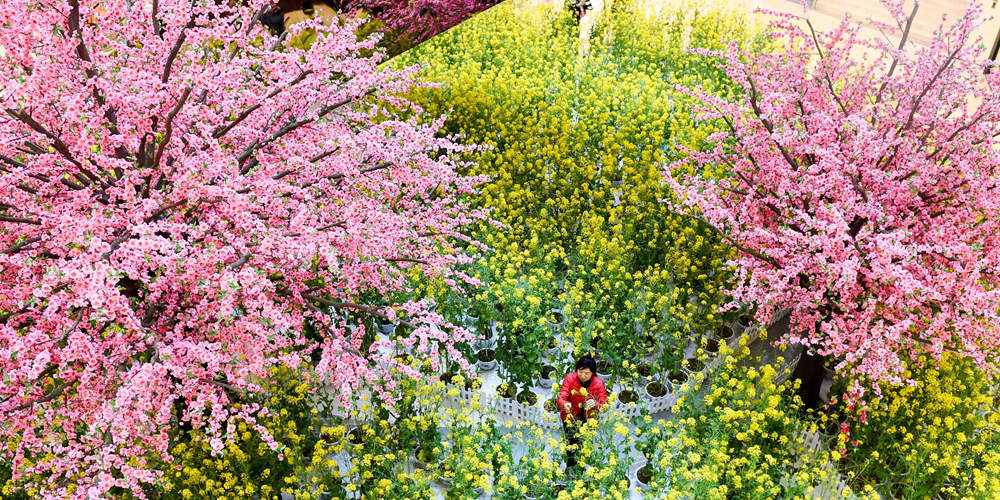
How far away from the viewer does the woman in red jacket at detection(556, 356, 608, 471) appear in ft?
20.4

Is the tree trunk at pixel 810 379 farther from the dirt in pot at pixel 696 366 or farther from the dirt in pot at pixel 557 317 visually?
the dirt in pot at pixel 557 317

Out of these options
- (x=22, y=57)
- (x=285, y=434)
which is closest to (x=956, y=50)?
(x=285, y=434)

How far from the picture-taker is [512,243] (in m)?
8.49

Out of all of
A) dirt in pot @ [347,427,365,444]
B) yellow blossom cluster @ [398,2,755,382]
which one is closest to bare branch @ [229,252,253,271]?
dirt in pot @ [347,427,365,444]

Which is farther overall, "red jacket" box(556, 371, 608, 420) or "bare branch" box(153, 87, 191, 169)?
"red jacket" box(556, 371, 608, 420)

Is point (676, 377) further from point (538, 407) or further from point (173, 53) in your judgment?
point (173, 53)

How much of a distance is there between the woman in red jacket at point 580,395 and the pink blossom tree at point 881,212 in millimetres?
1462

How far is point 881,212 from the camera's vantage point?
19.7 ft

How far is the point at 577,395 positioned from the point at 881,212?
3.06m

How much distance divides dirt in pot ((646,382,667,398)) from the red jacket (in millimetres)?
1107

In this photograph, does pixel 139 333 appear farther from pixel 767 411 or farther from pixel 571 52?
pixel 571 52

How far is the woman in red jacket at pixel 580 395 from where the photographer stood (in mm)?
6230

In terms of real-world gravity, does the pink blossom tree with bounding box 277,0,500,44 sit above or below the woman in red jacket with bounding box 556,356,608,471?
above

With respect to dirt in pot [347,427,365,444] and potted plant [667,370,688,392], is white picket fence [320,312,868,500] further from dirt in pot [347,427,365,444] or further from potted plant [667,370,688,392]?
dirt in pot [347,427,365,444]
